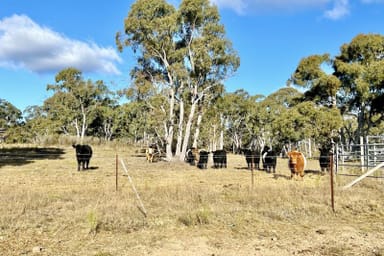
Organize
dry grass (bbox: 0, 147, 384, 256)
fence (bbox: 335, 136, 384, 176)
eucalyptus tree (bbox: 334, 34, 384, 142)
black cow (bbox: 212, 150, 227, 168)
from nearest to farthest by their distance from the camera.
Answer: dry grass (bbox: 0, 147, 384, 256) < fence (bbox: 335, 136, 384, 176) < black cow (bbox: 212, 150, 227, 168) < eucalyptus tree (bbox: 334, 34, 384, 142)

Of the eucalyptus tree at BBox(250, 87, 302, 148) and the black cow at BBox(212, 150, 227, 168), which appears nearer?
the black cow at BBox(212, 150, 227, 168)

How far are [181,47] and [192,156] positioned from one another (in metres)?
6.99

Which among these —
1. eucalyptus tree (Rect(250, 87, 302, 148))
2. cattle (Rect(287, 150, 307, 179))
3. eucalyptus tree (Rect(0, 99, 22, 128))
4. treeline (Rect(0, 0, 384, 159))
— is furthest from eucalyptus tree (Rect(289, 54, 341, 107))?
eucalyptus tree (Rect(0, 99, 22, 128))

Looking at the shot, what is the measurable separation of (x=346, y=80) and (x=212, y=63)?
9.53 meters

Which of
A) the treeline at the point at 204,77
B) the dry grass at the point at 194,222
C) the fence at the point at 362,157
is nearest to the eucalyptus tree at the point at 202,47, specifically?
the treeline at the point at 204,77

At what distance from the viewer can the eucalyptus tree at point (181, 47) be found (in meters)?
21.4

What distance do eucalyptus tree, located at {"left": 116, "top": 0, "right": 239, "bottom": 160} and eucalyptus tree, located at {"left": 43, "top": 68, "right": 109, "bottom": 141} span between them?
95.5 feet

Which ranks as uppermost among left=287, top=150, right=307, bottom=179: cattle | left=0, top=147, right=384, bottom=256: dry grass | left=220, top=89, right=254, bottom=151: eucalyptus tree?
left=220, top=89, right=254, bottom=151: eucalyptus tree

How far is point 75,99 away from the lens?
5009 cm

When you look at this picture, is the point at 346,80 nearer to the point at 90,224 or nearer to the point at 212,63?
the point at 212,63

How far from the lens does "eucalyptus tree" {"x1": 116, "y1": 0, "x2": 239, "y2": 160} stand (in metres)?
21.4

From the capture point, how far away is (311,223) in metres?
6.39

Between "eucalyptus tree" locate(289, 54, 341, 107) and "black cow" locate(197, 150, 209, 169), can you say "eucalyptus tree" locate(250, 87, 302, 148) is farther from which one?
"black cow" locate(197, 150, 209, 169)

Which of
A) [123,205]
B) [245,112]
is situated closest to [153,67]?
[123,205]
